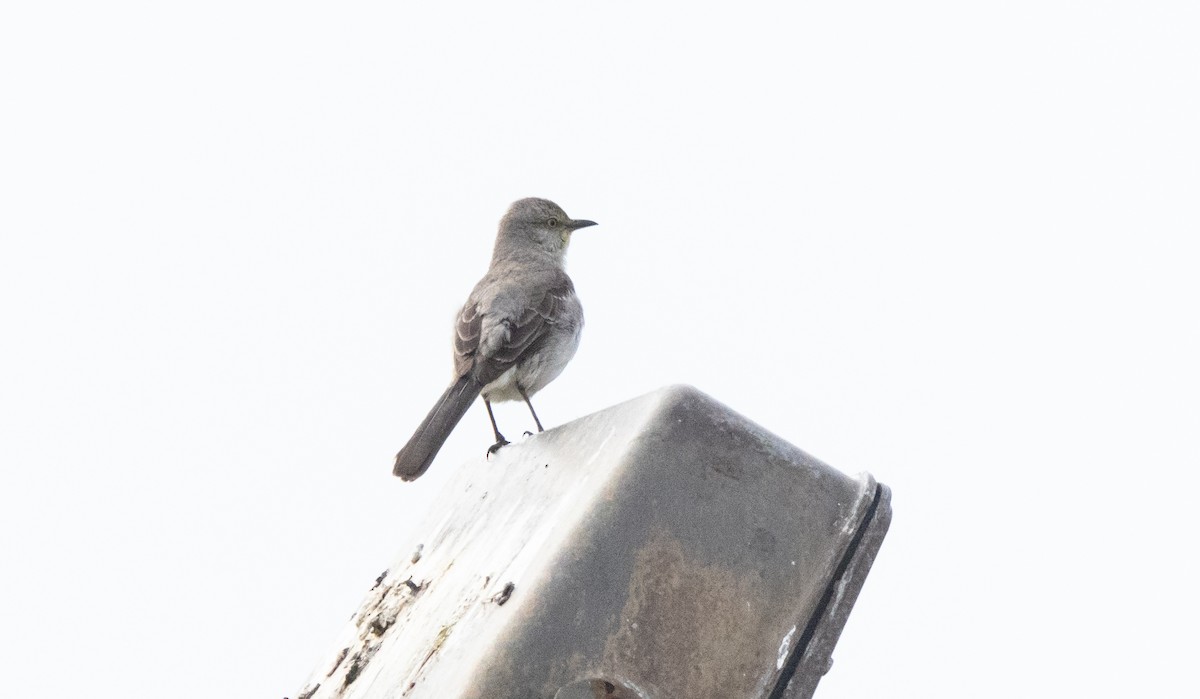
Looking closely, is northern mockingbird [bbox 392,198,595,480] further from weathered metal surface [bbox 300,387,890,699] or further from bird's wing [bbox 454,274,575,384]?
weathered metal surface [bbox 300,387,890,699]

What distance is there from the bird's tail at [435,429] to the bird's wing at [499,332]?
4.2 inches

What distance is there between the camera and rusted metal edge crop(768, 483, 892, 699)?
11.0 feet

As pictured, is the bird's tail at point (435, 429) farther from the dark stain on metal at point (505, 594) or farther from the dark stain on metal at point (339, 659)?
the dark stain on metal at point (505, 594)

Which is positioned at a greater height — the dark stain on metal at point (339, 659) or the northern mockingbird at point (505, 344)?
the northern mockingbird at point (505, 344)

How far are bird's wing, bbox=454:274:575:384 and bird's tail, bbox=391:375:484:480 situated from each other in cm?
11

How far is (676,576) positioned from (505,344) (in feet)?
12.6

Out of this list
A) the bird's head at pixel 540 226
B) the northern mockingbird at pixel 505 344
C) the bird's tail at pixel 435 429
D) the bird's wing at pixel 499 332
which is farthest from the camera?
the bird's head at pixel 540 226

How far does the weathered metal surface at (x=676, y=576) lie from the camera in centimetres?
325

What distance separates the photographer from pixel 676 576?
132 inches

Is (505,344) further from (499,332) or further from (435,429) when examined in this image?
(435,429)

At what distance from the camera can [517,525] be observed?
4004mm

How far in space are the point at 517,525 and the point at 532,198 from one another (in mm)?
5835

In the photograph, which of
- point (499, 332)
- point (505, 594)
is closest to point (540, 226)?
point (499, 332)

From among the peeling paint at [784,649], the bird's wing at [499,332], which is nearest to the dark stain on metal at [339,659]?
the peeling paint at [784,649]
